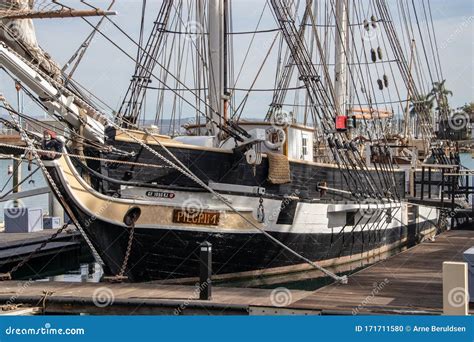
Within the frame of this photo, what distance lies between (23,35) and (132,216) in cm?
430

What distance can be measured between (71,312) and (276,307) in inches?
134

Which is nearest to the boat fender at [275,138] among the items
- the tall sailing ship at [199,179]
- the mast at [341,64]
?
the tall sailing ship at [199,179]

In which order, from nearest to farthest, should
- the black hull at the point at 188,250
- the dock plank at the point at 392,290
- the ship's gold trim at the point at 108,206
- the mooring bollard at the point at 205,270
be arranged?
1. the dock plank at the point at 392,290
2. the mooring bollard at the point at 205,270
3. the ship's gold trim at the point at 108,206
4. the black hull at the point at 188,250

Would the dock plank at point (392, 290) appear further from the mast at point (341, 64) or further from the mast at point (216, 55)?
the mast at point (341, 64)

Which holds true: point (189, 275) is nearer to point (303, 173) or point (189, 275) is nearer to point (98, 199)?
point (98, 199)

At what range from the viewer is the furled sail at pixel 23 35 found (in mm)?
15016

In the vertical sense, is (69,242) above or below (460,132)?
below

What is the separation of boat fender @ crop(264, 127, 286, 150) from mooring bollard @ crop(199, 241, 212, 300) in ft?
19.8

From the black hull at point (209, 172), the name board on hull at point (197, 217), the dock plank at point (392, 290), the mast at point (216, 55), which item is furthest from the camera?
the mast at point (216, 55)

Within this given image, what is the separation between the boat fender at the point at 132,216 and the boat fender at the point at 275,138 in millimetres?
3487

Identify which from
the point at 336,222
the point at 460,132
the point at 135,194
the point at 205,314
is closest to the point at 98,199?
the point at 135,194

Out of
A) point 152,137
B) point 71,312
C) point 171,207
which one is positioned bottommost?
point 71,312

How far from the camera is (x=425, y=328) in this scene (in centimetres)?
1120

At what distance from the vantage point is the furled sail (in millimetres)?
15016
